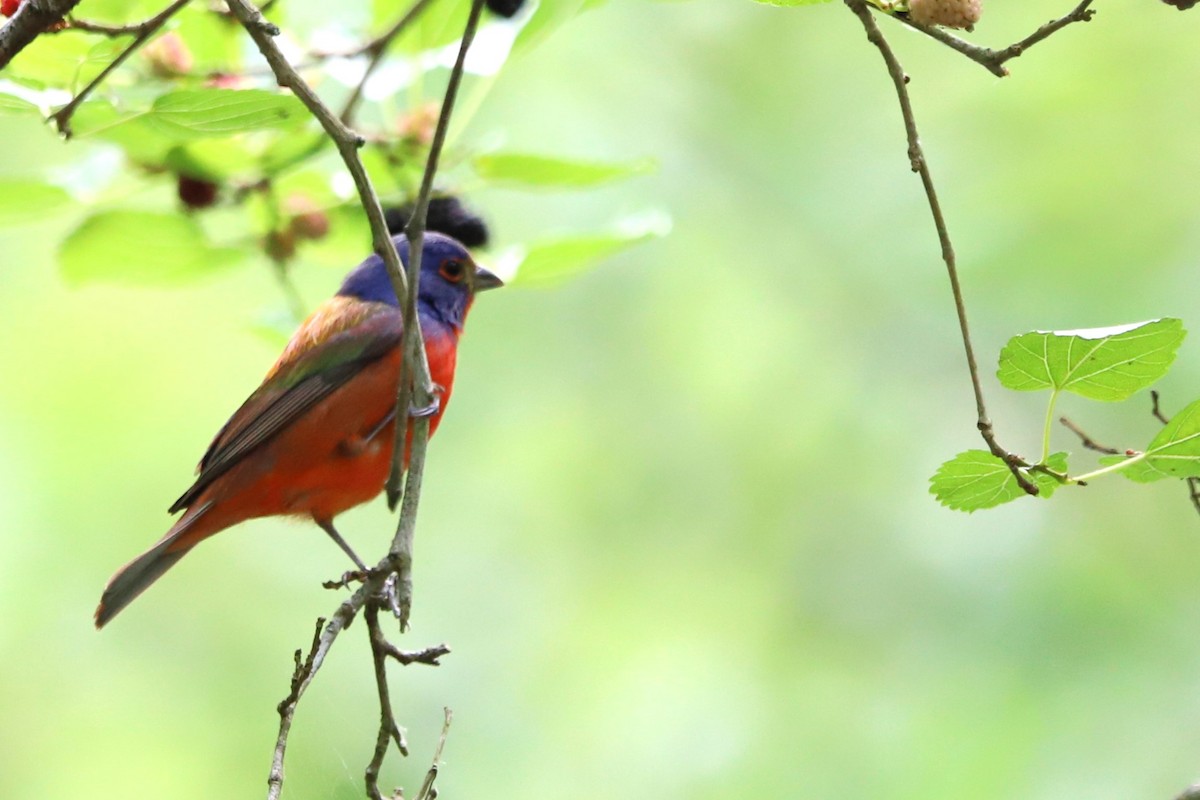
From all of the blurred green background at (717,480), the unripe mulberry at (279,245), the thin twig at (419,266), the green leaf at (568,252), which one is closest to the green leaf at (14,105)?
the thin twig at (419,266)

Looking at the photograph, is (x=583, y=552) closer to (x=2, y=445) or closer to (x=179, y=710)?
(x=179, y=710)

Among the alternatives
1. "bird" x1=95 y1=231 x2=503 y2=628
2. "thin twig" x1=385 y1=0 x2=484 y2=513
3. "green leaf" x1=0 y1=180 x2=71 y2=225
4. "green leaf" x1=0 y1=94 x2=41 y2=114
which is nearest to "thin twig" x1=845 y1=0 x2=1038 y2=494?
"thin twig" x1=385 y1=0 x2=484 y2=513

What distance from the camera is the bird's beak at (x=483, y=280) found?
404 cm

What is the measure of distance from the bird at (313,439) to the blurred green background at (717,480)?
1514 millimetres

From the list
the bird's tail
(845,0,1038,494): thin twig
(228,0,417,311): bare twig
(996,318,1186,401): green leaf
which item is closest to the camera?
(996,318,1186,401): green leaf

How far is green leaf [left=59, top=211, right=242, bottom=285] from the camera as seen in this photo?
2824mm

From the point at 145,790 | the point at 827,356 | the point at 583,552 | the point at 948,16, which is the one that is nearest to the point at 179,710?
the point at 145,790

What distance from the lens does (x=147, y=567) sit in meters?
3.69

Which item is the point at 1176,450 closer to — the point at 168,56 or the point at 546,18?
the point at 546,18

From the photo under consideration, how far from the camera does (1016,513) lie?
601 cm

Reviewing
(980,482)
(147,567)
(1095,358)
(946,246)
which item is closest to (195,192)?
(147,567)

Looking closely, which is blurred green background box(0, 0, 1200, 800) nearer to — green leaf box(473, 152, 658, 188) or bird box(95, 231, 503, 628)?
bird box(95, 231, 503, 628)

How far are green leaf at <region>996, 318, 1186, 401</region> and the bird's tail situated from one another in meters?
2.56

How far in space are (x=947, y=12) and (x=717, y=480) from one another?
4.92m
